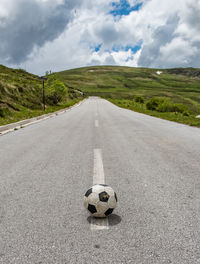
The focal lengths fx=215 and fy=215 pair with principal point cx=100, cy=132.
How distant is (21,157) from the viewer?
5.86 metres

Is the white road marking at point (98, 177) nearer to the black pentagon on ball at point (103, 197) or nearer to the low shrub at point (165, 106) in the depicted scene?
the black pentagon on ball at point (103, 197)

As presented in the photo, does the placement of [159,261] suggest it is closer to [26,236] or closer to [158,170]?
[26,236]

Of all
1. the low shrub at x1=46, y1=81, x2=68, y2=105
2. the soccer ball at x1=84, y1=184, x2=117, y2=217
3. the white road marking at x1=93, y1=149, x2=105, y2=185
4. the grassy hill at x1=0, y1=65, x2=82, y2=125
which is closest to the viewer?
the soccer ball at x1=84, y1=184, x2=117, y2=217

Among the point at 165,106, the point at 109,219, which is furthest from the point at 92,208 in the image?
the point at 165,106

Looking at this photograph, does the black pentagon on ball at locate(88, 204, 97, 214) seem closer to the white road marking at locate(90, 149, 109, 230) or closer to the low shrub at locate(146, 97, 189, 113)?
the white road marking at locate(90, 149, 109, 230)

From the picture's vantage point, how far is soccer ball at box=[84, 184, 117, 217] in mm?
2705

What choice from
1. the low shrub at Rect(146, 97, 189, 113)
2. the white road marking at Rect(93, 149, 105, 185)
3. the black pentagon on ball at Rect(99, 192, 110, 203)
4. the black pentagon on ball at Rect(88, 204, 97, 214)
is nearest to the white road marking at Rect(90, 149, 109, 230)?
the white road marking at Rect(93, 149, 105, 185)

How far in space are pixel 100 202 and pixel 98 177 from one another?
1.41m

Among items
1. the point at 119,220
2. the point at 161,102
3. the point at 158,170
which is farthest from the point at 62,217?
the point at 161,102

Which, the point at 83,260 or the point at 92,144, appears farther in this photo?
the point at 92,144

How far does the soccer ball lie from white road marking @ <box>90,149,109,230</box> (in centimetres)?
8

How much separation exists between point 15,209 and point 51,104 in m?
34.9

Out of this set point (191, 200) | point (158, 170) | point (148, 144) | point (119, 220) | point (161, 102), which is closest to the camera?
point (119, 220)

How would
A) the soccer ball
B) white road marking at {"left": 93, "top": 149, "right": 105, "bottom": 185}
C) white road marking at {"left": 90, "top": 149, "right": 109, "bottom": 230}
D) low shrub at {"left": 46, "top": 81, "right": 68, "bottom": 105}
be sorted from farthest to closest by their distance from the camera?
low shrub at {"left": 46, "top": 81, "right": 68, "bottom": 105}
white road marking at {"left": 93, "top": 149, "right": 105, "bottom": 185}
the soccer ball
white road marking at {"left": 90, "top": 149, "right": 109, "bottom": 230}
